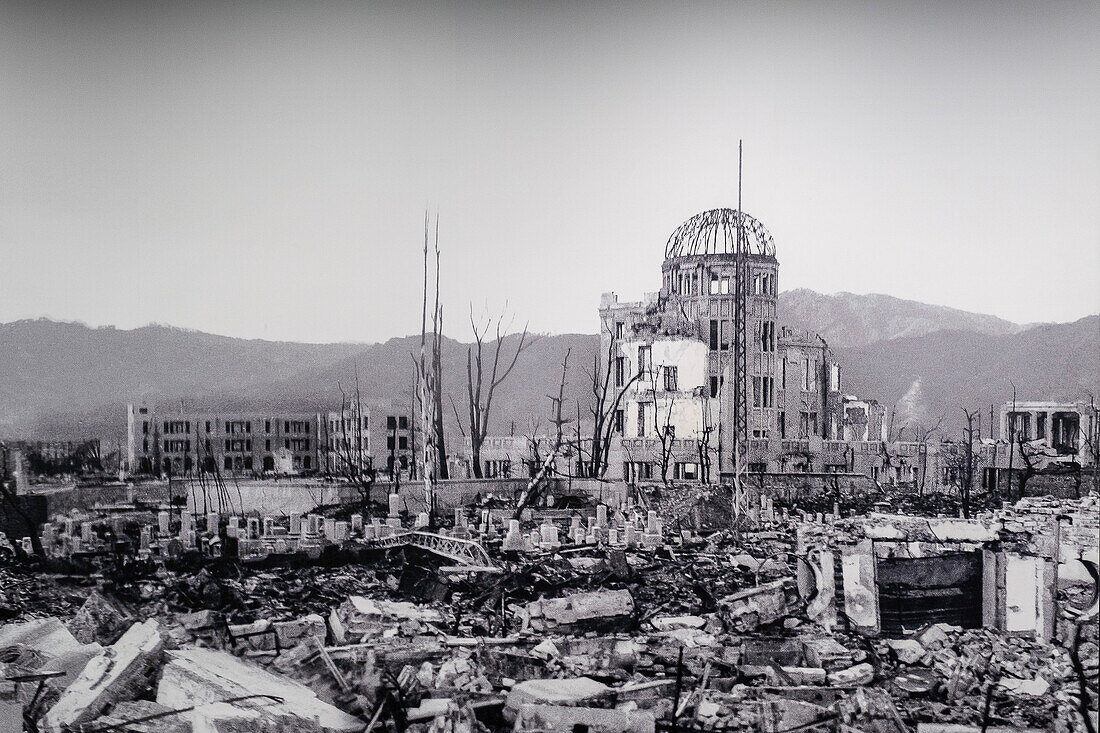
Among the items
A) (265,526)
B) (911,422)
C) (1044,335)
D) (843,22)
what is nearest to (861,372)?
(911,422)

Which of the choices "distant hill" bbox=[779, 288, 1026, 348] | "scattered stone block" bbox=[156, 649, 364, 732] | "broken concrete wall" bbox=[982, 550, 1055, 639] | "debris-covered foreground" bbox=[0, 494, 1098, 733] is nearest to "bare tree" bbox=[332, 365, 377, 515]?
"debris-covered foreground" bbox=[0, 494, 1098, 733]

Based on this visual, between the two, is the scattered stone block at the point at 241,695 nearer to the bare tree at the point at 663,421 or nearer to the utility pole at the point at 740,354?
the bare tree at the point at 663,421

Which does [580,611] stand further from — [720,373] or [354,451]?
[354,451]

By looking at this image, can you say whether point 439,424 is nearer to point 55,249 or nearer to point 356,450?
point 356,450

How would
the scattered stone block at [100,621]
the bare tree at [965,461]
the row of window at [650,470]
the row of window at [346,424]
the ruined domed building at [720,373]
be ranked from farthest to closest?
the row of window at [346,424] → the scattered stone block at [100,621] → the row of window at [650,470] → the ruined domed building at [720,373] → the bare tree at [965,461]

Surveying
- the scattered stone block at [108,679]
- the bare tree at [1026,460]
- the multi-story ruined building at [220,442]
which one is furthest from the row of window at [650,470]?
the scattered stone block at [108,679]

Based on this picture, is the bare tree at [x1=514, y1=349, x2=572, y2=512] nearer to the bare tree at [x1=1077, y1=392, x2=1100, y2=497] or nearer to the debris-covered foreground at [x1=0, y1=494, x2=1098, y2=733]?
the debris-covered foreground at [x1=0, y1=494, x2=1098, y2=733]
